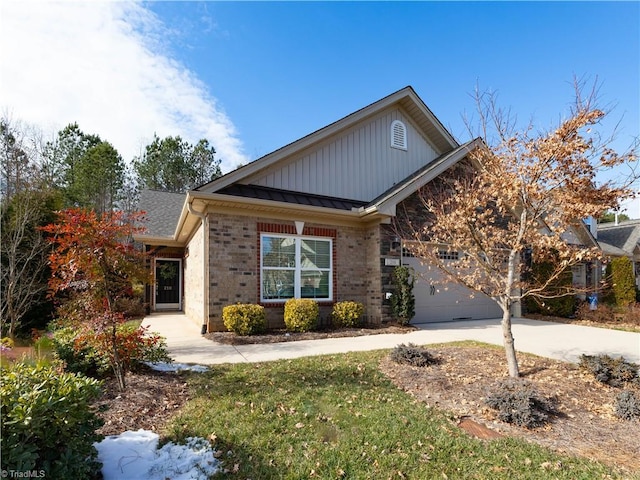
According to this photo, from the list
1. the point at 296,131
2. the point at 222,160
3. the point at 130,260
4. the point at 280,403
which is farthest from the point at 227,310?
the point at 222,160

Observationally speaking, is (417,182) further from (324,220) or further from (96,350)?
(96,350)

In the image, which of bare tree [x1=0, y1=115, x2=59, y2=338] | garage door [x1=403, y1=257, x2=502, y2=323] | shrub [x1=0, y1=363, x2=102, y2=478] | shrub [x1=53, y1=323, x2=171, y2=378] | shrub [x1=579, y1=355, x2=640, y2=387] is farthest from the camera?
garage door [x1=403, y1=257, x2=502, y2=323]

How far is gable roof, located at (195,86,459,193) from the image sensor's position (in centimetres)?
905

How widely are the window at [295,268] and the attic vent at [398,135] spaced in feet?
16.8

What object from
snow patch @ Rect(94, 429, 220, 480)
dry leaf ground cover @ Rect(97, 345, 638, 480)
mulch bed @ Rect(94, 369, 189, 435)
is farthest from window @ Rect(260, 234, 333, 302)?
snow patch @ Rect(94, 429, 220, 480)

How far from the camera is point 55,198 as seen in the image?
38.9 ft

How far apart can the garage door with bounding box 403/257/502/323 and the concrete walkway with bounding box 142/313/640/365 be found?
556mm

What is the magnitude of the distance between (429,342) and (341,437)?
506cm

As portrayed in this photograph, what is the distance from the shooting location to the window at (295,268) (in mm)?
9195

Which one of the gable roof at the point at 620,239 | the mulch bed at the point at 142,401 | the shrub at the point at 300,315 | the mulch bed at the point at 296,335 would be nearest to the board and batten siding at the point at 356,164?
the shrub at the point at 300,315

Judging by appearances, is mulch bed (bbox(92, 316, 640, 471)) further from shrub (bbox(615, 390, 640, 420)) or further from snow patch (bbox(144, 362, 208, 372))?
snow patch (bbox(144, 362, 208, 372))

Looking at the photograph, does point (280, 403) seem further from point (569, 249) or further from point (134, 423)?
point (569, 249)

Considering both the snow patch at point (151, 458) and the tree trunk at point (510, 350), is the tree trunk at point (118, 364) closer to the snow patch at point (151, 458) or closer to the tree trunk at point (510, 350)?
the snow patch at point (151, 458)

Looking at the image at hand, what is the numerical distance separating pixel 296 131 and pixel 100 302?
12.6 m
